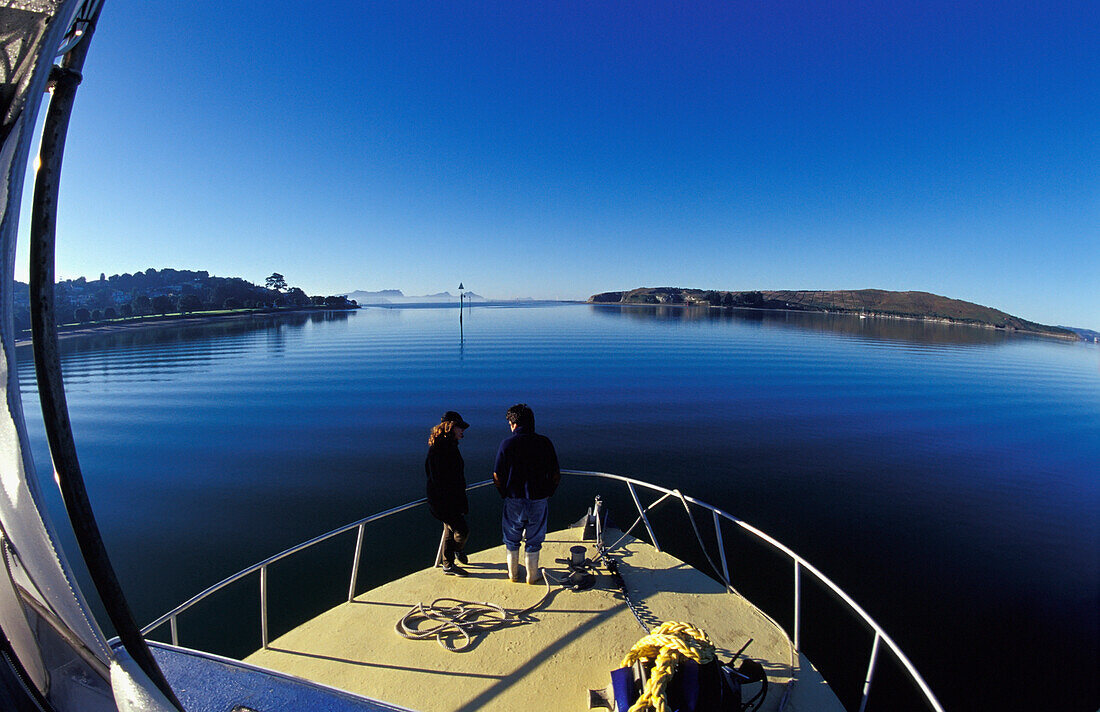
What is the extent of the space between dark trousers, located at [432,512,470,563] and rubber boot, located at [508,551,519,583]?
555mm

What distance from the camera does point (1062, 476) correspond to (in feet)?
43.3

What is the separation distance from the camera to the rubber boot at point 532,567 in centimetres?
478

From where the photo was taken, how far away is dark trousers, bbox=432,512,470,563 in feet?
15.7

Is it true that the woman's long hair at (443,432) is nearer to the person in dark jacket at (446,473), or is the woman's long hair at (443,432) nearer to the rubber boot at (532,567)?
the person in dark jacket at (446,473)

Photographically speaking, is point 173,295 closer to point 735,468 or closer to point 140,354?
point 140,354

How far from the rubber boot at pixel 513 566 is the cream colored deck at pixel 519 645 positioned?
84mm

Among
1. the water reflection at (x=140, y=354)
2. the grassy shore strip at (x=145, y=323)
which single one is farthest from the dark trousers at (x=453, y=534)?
the grassy shore strip at (x=145, y=323)

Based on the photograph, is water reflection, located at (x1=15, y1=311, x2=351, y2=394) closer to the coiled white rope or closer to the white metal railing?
the white metal railing

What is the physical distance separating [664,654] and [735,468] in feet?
35.6

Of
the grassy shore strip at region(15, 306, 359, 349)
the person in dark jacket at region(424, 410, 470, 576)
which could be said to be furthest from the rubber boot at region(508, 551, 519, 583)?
the grassy shore strip at region(15, 306, 359, 349)

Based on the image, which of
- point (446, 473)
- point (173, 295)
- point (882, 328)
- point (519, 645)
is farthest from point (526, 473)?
point (173, 295)

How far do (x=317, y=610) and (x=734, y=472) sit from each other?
10624 millimetres

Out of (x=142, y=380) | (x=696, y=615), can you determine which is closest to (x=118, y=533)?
(x=696, y=615)

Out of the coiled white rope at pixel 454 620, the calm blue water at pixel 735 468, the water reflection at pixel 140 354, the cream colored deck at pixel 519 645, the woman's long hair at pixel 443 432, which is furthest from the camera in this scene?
the water reflection at pixel 140 354
